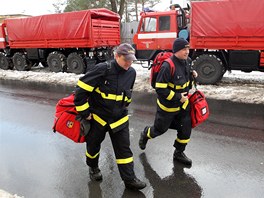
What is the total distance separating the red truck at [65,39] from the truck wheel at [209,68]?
16.4ft

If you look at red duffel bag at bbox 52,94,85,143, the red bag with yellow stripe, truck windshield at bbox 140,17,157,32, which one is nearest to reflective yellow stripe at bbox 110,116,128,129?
red duffel bag at bbox 52,94,85,143

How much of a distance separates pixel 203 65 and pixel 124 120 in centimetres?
715

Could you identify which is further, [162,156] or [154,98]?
[154,98]

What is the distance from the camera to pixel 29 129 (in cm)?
592

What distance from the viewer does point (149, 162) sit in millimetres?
4262

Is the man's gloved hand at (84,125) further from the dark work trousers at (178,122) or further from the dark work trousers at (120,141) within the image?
the dark work trousers at (178,122)

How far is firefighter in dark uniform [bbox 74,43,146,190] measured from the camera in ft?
10.4

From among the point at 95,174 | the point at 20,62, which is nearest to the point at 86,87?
the point at 95,174

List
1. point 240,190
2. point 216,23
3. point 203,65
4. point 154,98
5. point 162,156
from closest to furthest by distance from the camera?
point 240,190
point 162,156
point 154,98
point 216,23
point 203,65

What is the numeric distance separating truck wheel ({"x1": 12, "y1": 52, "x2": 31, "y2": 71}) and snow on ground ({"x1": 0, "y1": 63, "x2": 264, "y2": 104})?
1257 millimetres

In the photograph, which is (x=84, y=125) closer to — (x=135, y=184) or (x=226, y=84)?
(x=135, y=184)

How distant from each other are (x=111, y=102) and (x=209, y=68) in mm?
7333

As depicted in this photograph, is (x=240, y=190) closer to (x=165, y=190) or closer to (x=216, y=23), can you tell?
(x=165, y=190)

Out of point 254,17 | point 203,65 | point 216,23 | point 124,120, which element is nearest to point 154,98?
point 203,65
